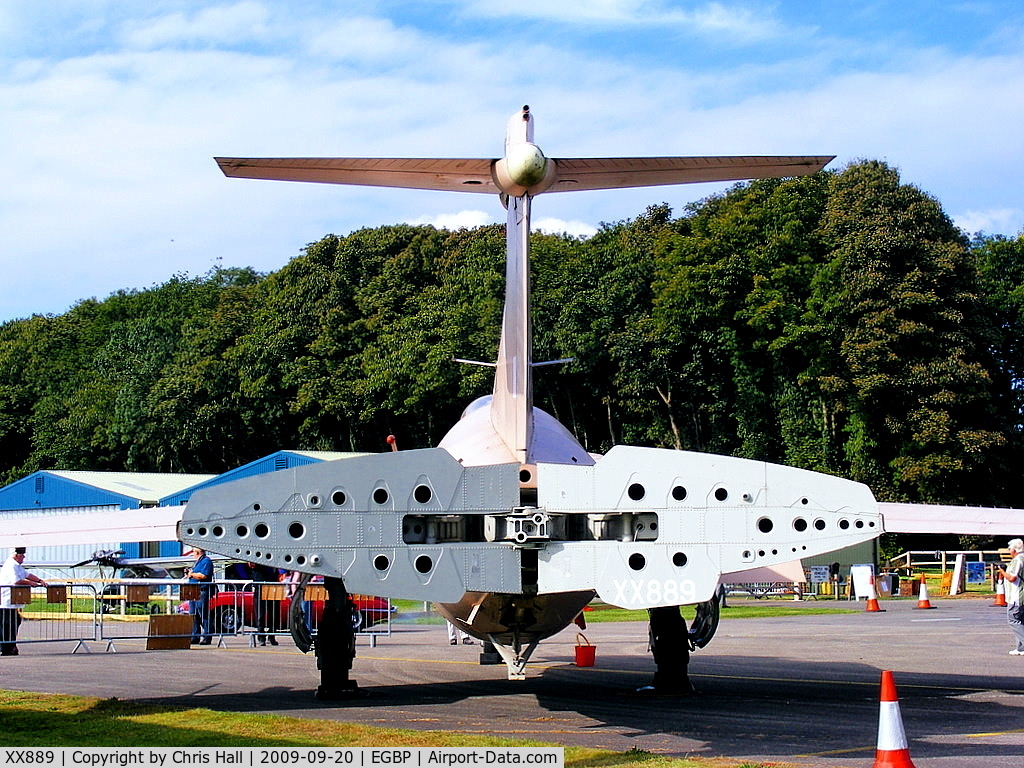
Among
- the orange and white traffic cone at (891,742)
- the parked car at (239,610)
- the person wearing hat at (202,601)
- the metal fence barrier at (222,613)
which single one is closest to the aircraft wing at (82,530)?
the orange and white traffic cone at (891,742)

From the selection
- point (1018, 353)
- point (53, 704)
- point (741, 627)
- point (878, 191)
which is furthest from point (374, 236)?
point (53, 704)

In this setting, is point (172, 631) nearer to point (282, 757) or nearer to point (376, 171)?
point (376, 171)

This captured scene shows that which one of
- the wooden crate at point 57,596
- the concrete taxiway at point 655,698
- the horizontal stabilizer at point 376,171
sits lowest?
the concrete taxiway at point 655,698

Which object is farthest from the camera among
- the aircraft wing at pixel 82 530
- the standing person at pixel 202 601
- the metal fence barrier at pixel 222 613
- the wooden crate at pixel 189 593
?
the wooden crate at pixel 189 593

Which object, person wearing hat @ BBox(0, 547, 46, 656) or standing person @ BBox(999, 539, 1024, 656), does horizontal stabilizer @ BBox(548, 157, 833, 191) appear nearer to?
standing person @ BBox(999, 539, 1024, 656)

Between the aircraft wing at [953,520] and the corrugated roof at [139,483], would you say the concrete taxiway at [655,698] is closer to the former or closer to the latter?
the aircraft wing at [953,520]

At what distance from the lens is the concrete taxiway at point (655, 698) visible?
11141 millimetres

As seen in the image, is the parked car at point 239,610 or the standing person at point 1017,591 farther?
the parked car at point 239,610

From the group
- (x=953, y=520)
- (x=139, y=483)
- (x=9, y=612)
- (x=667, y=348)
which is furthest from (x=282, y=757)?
(x=139, y=483)

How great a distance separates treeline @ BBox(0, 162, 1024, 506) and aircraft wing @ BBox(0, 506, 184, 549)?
37.5 metres

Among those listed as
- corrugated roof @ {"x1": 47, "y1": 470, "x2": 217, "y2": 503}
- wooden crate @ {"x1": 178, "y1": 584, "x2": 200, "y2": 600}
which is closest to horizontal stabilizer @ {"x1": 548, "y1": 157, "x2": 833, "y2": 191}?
wooden crate @ {"x1": 178, "y1": 584, "x2": 200, "y2": 600}

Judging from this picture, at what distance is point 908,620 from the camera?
29.1 meters

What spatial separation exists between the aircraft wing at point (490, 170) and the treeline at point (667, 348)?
35.1 metres

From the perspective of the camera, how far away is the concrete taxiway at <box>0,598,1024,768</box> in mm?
11141
